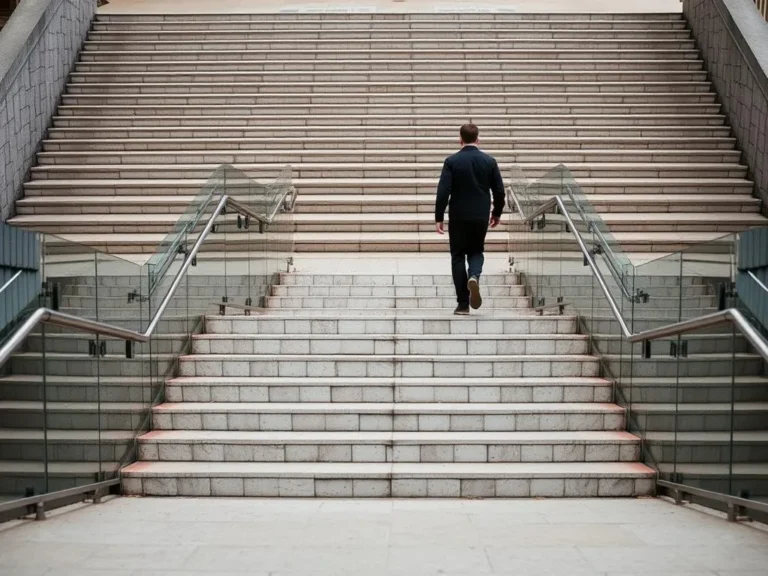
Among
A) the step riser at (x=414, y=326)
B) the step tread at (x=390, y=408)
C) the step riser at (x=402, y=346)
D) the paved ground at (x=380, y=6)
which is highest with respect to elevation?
the paved ground at (x=380, y=6)

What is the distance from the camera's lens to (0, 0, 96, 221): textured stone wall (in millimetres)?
12039

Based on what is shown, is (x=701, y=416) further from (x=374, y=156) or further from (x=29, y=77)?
(x=29, y=77)

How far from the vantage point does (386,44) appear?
52.0 feet

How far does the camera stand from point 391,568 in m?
4.17

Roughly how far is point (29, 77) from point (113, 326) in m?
8.18

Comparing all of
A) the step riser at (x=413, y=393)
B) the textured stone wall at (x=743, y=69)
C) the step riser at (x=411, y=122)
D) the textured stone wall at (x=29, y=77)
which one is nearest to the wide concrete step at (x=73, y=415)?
the step riser at (x=413, y=393)

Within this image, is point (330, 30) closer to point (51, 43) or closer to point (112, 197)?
Result: point (51, 43)

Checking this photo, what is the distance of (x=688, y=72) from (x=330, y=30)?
17.6 feet

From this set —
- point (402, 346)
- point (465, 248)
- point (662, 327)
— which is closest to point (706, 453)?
point (662, 327)

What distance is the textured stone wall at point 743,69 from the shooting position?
1208cm

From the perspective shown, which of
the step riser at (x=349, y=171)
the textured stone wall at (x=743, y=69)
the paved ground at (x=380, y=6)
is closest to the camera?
the textured stone wall at (x=743, y=69)

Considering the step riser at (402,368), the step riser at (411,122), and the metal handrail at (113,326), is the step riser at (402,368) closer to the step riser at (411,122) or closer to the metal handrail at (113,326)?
the metal handrail at (113,326)

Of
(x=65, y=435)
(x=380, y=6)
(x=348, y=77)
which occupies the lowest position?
(x=65, y=435)

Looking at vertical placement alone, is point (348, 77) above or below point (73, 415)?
above
